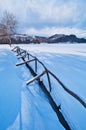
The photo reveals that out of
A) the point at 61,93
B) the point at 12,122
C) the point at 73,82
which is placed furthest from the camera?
the point at 73,82

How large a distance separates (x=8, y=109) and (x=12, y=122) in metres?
0.57

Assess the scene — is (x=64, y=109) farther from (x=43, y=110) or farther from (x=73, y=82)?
(x=73, y=82)

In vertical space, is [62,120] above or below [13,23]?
below

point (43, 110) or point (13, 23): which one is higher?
point (13, 23)

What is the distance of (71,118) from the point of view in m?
3.41

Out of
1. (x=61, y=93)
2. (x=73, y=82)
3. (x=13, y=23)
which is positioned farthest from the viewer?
(x=13, y=23)

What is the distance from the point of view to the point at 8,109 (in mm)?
3709

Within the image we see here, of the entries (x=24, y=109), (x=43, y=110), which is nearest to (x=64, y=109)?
(x=43, y=110)

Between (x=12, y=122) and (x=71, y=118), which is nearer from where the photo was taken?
(x=12, y=122)

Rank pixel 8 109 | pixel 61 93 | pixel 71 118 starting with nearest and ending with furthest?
pixel 71 118 → pixel 8 109 → pixel 61 93

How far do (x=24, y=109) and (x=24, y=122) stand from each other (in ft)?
1.86

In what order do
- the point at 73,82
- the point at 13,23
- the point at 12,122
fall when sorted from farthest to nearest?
1. the point at 13,23
2. the point at 73,82
3. the point at 12,122

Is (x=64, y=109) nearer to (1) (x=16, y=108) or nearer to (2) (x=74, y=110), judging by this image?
(2) (x=74, y=110)

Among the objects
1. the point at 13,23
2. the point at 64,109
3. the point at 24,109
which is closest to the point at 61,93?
the point at 64,109
